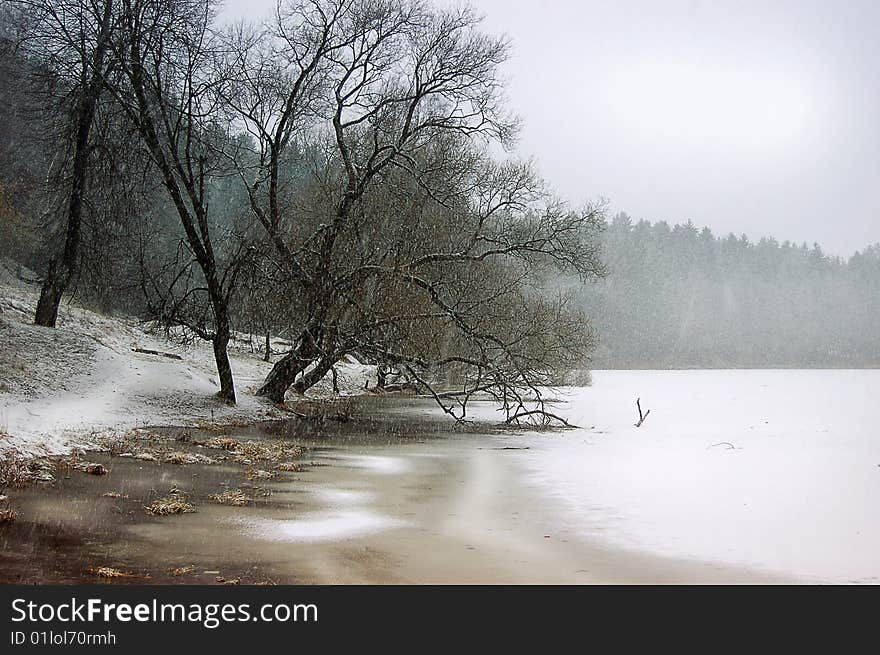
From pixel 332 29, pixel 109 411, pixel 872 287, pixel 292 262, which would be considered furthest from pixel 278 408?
pixel 872 287

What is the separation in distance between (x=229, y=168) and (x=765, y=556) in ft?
58.6

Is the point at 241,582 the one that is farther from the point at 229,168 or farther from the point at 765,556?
the point at 229,168

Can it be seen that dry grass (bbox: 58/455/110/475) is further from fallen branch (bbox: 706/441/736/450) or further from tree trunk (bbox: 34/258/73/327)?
fallen branch (bbox: 706/441/736/450)

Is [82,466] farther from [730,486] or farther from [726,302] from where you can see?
[726,302]

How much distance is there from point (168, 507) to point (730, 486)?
7461 millimetres

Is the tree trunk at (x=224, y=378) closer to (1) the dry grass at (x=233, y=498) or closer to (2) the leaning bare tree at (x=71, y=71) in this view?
(2) the leaning bare tree at (x=71, y=71)

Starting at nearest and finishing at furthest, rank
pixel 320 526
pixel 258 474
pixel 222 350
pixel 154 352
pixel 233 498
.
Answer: pixel 320 526 → pixel 233 498 → pixel 258 474 → pixel 222 350 → pixel 154 352

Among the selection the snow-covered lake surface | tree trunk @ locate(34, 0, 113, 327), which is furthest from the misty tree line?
the snow-covered lake surface

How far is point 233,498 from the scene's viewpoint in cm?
1013

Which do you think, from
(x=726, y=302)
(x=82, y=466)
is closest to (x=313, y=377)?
(x=82, y=466)

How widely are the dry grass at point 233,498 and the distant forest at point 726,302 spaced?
238 feet

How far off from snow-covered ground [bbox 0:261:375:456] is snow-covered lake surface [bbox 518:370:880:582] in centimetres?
721

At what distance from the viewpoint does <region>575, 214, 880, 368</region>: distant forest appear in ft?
294

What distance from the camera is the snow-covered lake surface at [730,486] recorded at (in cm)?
808
